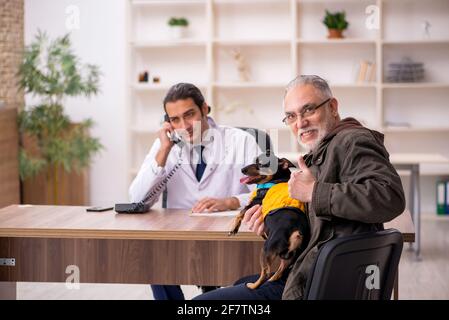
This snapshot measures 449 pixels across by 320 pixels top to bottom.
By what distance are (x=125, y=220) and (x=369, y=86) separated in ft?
16.7

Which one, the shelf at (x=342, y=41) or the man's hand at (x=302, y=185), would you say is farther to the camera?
the shelf at (x=342, y=41)

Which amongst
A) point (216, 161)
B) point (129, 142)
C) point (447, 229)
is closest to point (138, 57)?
point (129, 142)

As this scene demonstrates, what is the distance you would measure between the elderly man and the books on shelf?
5593 mm

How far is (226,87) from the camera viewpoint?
26.7ft

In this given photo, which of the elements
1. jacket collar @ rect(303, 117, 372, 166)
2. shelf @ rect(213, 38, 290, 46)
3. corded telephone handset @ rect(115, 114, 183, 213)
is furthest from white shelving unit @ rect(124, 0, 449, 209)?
jacket collar @ rect(303, 117, 372, 166)

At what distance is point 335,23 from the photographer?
776 centimetres

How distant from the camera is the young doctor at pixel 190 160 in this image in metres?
3.49

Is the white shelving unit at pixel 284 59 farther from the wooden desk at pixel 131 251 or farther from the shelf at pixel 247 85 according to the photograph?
the wooden desk at pixel 131 251

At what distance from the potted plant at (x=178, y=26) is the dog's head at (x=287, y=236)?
237 inches

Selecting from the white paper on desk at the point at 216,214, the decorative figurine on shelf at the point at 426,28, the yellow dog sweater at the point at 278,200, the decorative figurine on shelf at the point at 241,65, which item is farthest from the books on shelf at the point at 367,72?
the yellow dog sweater at the point at 278,200

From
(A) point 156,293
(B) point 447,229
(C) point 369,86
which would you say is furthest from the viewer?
(C) point 369,86

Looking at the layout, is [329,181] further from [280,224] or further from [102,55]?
[102,55]

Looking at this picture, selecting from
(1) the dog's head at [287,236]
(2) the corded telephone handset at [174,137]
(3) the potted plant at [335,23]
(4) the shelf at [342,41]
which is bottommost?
(1) the dog's head at [287,236]
